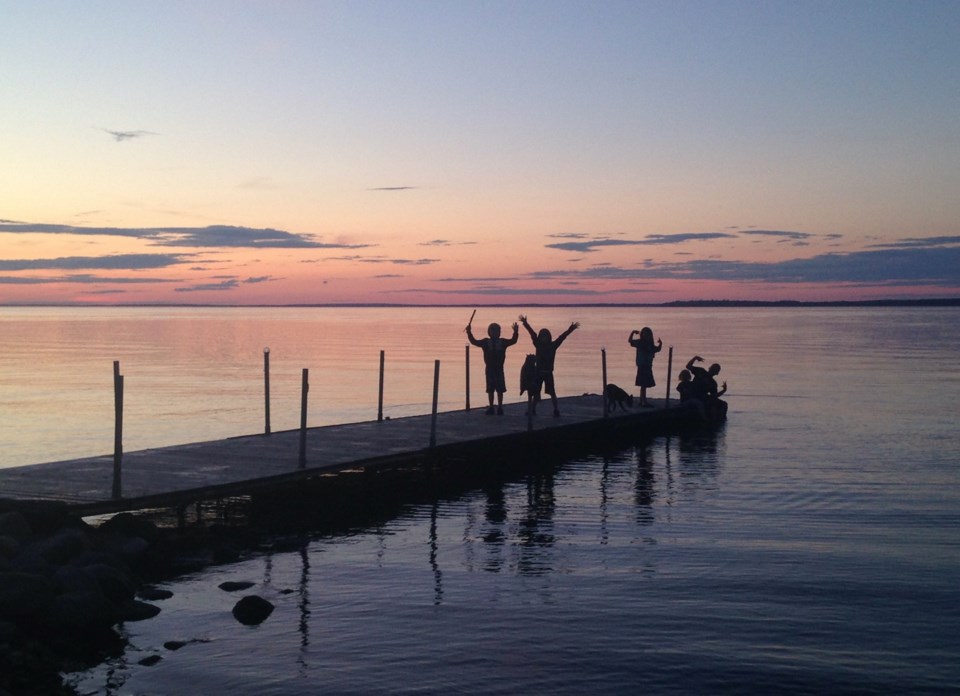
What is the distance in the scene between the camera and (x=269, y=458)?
17453mm

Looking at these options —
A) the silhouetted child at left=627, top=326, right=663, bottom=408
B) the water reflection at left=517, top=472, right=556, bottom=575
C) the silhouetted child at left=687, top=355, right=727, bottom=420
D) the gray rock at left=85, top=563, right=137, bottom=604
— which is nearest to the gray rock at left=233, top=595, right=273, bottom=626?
the gray rock at left=85, top=563, right=137, bottom=604

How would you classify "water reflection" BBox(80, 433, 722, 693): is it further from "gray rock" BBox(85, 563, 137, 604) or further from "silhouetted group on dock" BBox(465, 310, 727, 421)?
"silhouetted group on dock" BBox(465, 310, 727, 421)

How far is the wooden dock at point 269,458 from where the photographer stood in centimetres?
1406

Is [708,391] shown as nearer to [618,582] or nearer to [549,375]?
[549,375]

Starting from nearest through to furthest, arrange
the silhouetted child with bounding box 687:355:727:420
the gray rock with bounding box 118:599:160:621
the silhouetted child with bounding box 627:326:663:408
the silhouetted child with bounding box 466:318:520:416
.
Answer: the gray rock with bounding box 118:599:160:621 < the silhouetted child with bounding box 466:318:520:416 < the silhouetted child with bounding box 627:326:663:408 < the silhouetted child with bounding box 687:355:727:420

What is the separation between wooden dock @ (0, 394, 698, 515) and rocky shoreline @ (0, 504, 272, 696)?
47 centimetres

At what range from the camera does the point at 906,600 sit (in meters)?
12.7

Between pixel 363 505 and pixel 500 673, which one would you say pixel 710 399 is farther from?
pixel 500 673

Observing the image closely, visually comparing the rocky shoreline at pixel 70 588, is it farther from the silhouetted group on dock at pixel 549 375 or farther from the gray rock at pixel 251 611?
the silhouetted group on dock at pixel 549 375

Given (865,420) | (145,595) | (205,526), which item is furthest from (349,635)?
(865,420)

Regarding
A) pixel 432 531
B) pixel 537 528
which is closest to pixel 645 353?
pixel 537 528

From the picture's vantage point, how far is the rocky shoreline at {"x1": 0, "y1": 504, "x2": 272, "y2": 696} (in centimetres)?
1028

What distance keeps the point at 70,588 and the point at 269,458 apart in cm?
606

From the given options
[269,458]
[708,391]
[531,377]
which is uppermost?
[531,377]
